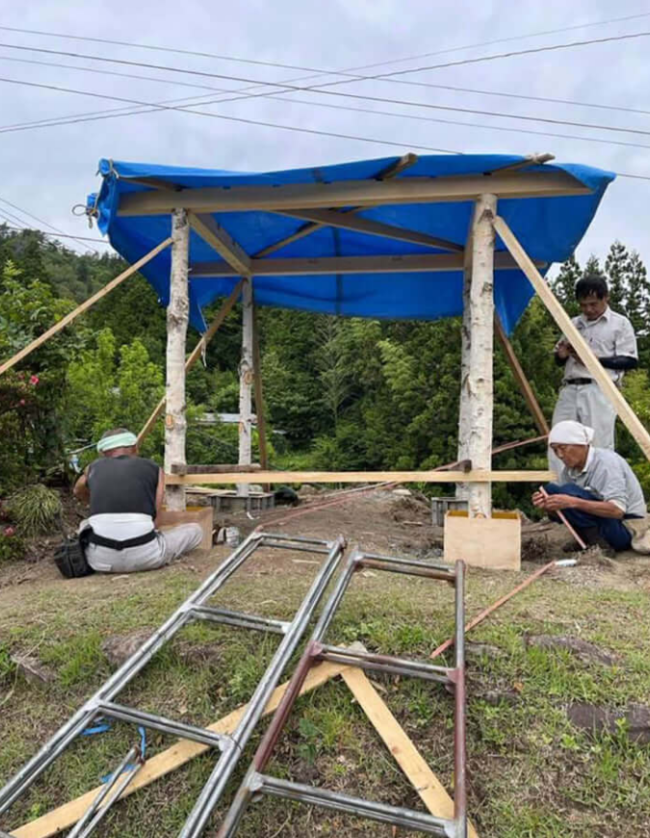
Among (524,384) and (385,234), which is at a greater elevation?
(385,234)

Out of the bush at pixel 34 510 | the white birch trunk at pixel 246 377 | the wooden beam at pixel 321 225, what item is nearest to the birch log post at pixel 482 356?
the wooden beam at pixel 321 225

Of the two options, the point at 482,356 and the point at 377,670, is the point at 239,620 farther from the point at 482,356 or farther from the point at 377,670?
the point at 482,356

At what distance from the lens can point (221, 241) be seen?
5320mm

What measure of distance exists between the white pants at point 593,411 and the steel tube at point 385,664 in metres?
2.82

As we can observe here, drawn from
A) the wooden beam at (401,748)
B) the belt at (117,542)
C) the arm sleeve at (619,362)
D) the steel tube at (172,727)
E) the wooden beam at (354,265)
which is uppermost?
the wooden beam at (354,265)

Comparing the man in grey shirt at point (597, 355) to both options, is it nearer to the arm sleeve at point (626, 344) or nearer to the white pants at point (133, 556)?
the arm sleeve at point (626, 344)

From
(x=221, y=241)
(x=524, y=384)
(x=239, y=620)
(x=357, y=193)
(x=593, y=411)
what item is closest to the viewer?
(x=239, y=620)

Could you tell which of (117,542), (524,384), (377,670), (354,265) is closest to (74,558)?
(117,542)

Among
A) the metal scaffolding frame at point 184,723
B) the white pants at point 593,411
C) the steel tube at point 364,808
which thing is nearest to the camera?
the steel tube at point 364,808

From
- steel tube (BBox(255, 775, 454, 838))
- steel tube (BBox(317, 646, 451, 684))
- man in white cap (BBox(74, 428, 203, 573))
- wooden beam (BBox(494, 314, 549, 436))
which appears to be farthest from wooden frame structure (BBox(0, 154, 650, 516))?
steel tube (BBox(255, 775, 454, 838))

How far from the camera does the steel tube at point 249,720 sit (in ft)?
5.62

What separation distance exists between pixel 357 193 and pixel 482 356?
4.62ft

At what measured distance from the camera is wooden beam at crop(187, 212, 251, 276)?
4.76 metres

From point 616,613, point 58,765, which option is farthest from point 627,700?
point 58,765
